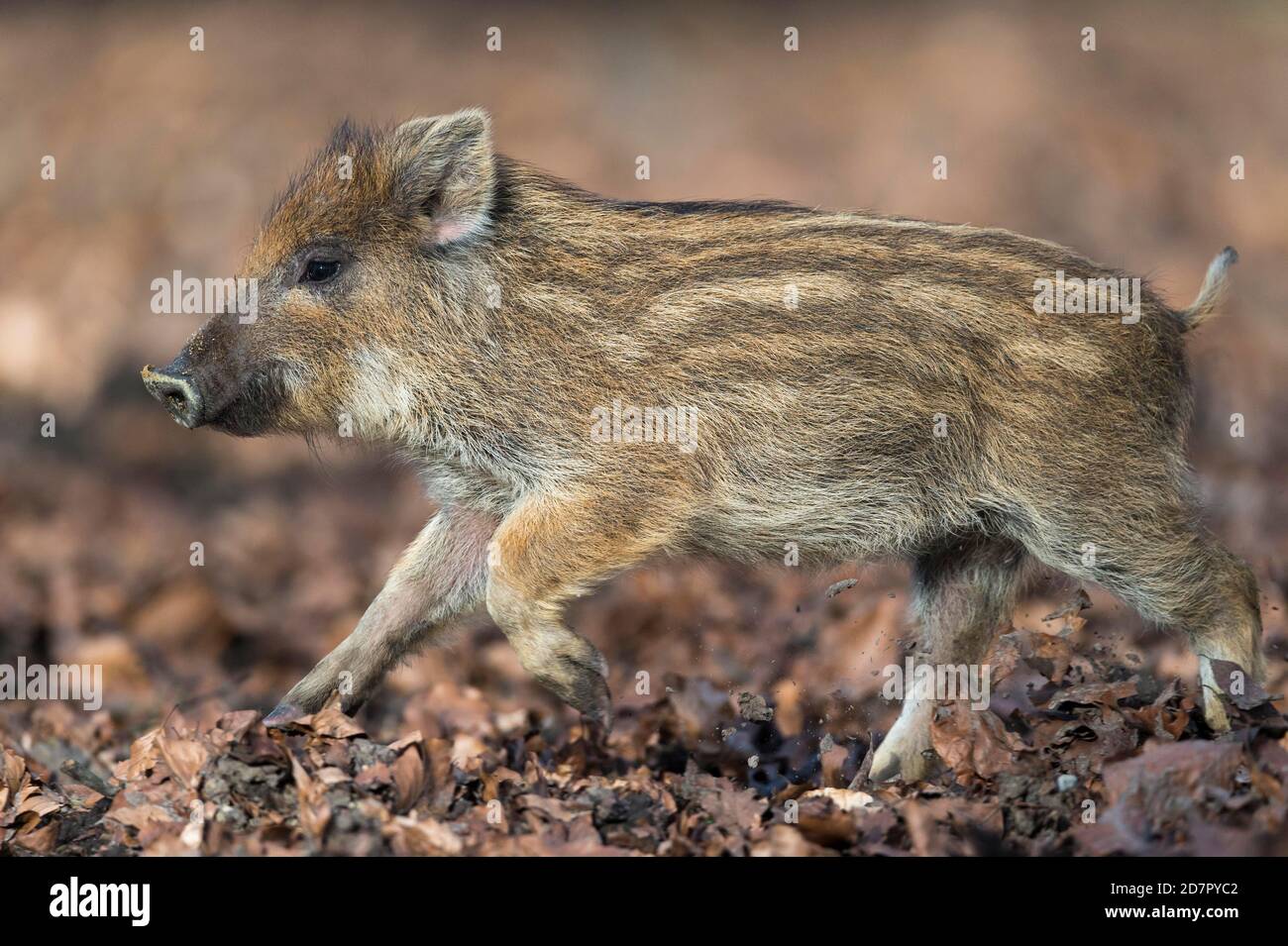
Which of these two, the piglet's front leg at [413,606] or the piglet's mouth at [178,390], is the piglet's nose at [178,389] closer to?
the piglet's mouth at [178,390]

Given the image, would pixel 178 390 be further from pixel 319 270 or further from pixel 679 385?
pixel 679 385

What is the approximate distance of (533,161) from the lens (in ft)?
43.5

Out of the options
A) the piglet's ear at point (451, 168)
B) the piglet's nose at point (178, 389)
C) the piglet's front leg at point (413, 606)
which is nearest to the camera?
the piglet's nose at point (178, 389)

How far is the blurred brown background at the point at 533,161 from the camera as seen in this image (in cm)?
755

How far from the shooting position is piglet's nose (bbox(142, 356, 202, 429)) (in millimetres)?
5062

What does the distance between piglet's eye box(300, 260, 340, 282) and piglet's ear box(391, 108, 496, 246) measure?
1.16 feet

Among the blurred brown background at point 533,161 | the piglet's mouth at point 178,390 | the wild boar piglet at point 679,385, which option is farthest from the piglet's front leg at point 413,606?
the piglet's mouth at point 178,390

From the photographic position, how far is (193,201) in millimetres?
12641

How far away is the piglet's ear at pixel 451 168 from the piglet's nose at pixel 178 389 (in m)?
0.99

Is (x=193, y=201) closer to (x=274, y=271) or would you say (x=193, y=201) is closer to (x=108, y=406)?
(x=108, y=406)

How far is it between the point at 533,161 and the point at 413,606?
27.6 feet

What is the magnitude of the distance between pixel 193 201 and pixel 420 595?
26.9 ft

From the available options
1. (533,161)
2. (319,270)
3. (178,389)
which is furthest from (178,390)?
(533,161)

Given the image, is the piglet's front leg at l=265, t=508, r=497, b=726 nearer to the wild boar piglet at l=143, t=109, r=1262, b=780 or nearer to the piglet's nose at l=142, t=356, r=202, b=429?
the wild boar piglet at l=143, t=109, r=1262, b=780
